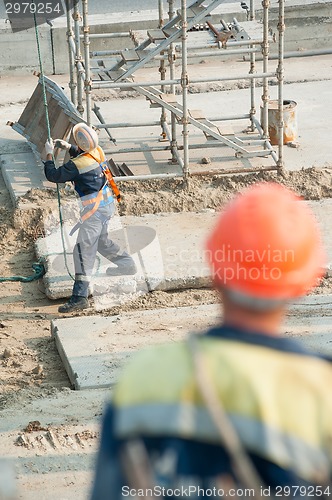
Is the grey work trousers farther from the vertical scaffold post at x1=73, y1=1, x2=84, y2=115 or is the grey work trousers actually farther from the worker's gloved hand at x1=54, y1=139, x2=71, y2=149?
the vertical scaffold post at x1=73, y1=1, x2=84, y2=115

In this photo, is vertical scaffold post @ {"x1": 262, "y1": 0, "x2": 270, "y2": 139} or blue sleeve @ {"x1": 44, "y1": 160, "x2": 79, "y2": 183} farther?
vertical scaffold post @ {"x1": 262, "y1": 0, "x2": 270, "y2": 139}

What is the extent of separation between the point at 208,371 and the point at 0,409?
4.77 metres

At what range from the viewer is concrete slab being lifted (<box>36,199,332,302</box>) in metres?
9.35

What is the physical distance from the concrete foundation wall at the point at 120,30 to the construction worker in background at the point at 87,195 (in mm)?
7260

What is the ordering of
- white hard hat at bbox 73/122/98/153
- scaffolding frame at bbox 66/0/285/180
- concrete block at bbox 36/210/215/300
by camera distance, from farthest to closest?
scaffolding frame at bbox 66/0/285/180
concrete block at bbox 36/210/215/300
white hard hat at bbox 73/122/98/153

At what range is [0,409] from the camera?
6.87m

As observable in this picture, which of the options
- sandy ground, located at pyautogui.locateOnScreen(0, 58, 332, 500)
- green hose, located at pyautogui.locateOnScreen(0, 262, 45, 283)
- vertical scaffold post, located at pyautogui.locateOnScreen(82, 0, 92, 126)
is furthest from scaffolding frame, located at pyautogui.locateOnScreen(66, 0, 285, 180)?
green hose, located at pyautogui.locateOnScreen(0, 262, 45, 283)

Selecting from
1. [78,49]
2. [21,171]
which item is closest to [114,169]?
[21,171]

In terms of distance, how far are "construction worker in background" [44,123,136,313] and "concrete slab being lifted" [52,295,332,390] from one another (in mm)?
736

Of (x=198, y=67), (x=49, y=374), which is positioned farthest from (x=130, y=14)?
(x=49, y=374)

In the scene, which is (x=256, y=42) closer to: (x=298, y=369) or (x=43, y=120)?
(x=43, y=120)

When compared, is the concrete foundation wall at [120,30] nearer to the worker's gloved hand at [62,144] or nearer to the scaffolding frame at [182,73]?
the scaffolding frame at [182,73]

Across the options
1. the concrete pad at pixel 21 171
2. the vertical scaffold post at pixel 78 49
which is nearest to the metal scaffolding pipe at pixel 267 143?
the vertical scaffold post at pixel 78 49

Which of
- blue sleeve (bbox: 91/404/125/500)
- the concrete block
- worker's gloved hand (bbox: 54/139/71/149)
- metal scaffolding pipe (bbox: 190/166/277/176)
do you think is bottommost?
the concrete block
